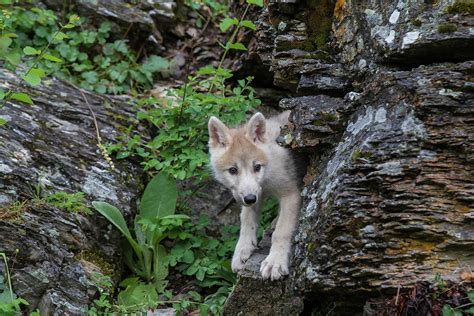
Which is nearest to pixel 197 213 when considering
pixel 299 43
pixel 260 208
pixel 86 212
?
pixel 260 208

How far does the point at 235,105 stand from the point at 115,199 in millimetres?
1647

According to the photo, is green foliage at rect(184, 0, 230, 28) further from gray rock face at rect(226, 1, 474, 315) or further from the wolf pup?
gray rock face at rect(226, 1, 474, 315)

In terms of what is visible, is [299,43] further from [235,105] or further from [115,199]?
[115,199]

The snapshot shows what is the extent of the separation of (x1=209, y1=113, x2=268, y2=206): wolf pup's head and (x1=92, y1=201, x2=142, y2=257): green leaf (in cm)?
108

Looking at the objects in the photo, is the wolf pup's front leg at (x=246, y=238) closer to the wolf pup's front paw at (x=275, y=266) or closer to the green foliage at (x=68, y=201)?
the wolf pup's front paw at (x=275, y=266)

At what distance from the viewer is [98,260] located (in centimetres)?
682

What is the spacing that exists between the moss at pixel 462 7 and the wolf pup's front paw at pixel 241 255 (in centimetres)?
294

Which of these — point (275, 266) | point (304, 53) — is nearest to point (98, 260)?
point (275, 266)

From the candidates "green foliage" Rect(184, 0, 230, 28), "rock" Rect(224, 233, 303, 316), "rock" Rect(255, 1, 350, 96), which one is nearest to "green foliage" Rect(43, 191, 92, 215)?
"rock" Rect(224, 233, 303, 316)

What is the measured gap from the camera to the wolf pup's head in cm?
687

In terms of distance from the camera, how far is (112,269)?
22.7 feet

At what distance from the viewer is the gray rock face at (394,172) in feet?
16.1

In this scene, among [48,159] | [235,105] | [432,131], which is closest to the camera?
[432,131]

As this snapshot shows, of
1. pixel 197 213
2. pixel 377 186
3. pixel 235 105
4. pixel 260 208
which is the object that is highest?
pixel 377 186
